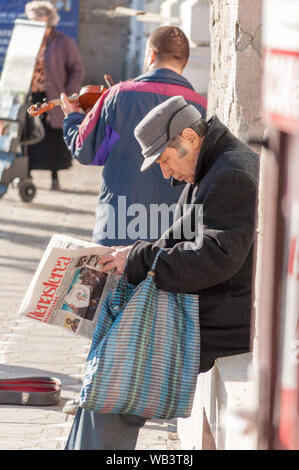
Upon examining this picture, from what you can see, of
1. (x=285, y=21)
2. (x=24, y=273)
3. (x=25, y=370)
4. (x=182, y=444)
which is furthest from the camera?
(x=24, y=273)

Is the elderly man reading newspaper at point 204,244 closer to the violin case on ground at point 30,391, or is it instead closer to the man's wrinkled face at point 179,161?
the man's wrinkled face at point 179,161

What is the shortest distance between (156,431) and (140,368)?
1.47m

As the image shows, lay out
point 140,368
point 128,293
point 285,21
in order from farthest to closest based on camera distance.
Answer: point 128,293
point 140,368
point 285,21

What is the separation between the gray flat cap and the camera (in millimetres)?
3387

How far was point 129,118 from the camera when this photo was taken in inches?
187

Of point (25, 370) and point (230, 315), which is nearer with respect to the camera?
point (230, 315)

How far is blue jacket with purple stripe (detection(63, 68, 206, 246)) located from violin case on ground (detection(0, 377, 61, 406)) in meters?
0.75

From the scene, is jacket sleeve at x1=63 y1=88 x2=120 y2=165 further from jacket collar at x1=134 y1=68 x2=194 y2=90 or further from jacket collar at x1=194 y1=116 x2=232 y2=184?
jacket collar at x1=194 y1=116 x2=232 y2=184

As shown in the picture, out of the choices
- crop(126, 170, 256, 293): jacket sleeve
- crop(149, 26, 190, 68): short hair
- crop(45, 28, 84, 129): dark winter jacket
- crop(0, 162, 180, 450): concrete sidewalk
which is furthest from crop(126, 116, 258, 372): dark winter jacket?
crop(45, 28, 84, 129): dark winter jacket

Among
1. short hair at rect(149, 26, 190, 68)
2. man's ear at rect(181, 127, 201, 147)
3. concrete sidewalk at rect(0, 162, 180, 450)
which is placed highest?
short hair at rect(149, 26, 190, 68)

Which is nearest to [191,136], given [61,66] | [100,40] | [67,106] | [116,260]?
[116,260]

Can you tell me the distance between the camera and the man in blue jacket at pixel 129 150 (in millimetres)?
4773

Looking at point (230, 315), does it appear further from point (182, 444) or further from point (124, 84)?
point (124, 84)
